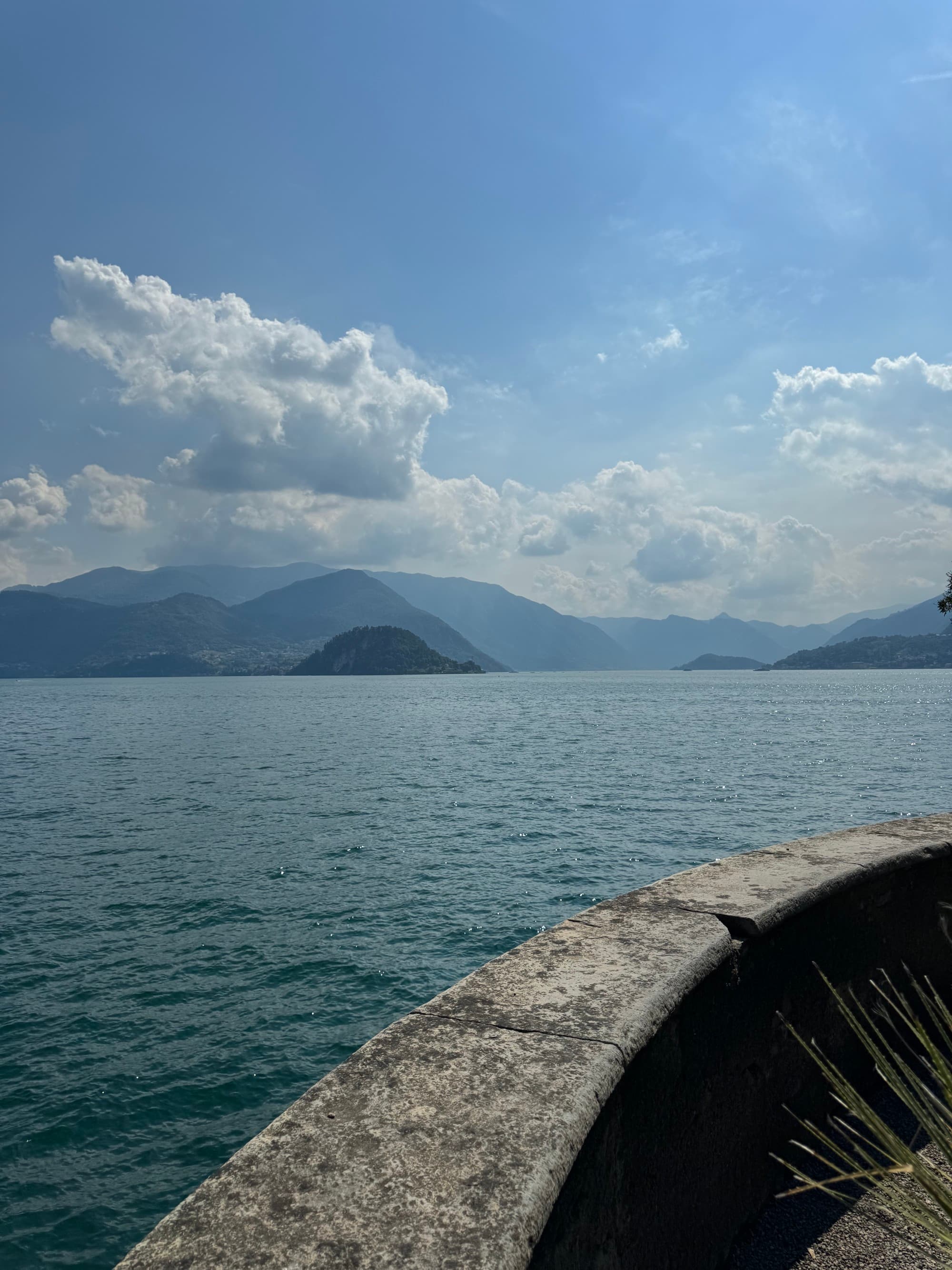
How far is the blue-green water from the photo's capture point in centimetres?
799

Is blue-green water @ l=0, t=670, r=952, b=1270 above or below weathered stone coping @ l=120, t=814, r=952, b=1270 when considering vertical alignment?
below

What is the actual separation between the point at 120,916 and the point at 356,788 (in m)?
16.4

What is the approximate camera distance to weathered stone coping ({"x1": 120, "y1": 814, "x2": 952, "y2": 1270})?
5.15 feet

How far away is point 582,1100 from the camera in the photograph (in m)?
1.93

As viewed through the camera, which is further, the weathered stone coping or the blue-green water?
the blue-green water

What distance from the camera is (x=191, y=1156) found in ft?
24.6

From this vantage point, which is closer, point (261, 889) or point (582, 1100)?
point (582, 1100)

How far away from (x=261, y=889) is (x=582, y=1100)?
1600 cm

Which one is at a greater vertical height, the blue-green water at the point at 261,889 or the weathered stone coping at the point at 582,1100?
the weathered stone coping at the point at 582,1100

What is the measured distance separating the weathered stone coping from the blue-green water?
6431 mm

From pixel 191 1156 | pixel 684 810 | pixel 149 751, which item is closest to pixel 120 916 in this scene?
pixel 191 1156

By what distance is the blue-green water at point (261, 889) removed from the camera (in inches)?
315

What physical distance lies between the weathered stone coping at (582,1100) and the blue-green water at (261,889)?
643 cm

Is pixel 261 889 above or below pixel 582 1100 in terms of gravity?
below
